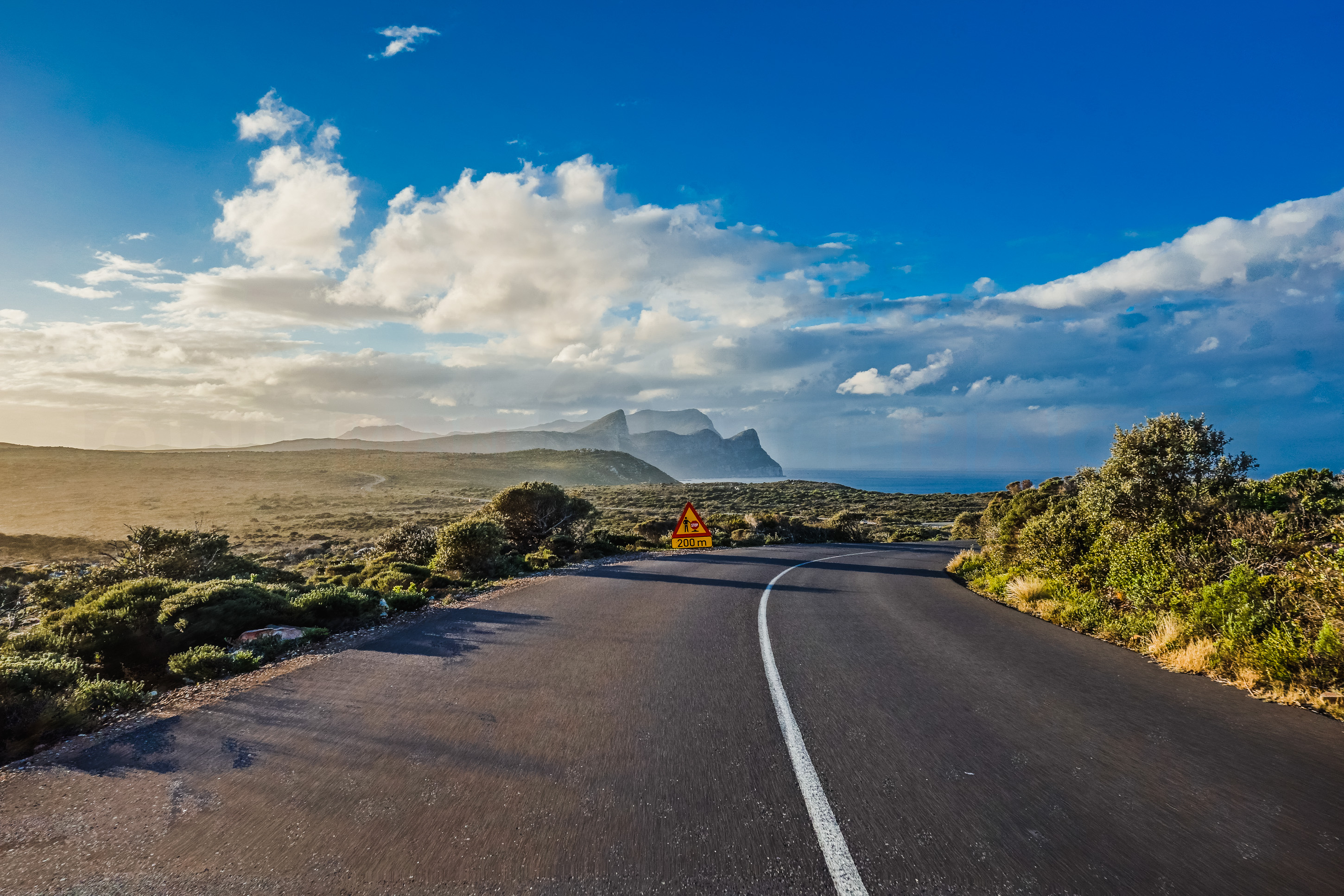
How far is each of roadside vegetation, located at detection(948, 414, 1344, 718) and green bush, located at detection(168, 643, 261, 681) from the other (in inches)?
419

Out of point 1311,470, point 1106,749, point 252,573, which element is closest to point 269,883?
point 1106,749

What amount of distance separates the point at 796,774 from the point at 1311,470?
12.1m

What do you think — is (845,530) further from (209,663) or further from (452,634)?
(209,663)

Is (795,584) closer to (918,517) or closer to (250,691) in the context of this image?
(250,691)

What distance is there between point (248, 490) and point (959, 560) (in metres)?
81.3

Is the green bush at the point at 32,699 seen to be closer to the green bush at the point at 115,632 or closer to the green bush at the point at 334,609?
the green bush at the point at 115,632

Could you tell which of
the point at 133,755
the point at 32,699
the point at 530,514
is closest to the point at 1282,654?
the point at 133,755

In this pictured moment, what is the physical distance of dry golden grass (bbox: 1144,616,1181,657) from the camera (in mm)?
7410

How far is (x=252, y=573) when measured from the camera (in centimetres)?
1434

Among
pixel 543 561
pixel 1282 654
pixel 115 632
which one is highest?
pixel 1282 654

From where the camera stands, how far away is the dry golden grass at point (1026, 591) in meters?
11.4

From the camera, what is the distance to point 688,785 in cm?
407

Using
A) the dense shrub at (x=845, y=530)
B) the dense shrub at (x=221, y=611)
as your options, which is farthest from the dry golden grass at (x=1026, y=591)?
the dense shrub at (x=845, y=530)

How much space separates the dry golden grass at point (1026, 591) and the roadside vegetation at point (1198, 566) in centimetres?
3
